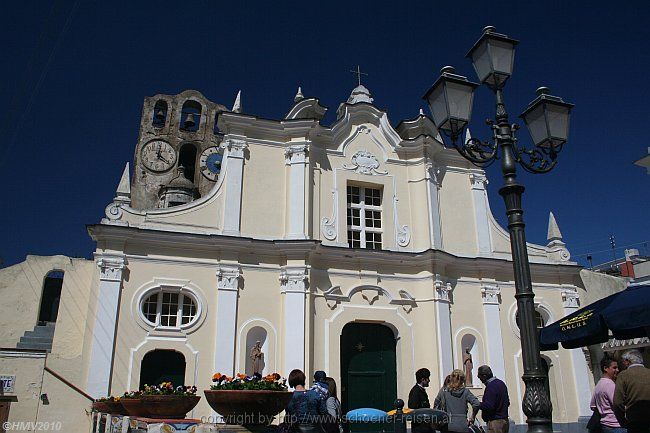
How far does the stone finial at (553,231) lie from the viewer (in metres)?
19.0

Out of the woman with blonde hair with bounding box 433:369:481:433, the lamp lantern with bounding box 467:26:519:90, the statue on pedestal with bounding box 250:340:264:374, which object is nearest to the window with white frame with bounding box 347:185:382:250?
the statue on pedestal with bounding box 250:340:264:374

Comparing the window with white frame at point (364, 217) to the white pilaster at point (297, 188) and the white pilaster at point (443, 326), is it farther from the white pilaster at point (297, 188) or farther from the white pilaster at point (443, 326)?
the white pilaster at point (443, 326)

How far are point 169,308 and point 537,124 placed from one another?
10828mm

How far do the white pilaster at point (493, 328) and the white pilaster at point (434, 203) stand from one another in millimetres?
2094

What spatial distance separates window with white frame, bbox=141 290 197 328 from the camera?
14603mm

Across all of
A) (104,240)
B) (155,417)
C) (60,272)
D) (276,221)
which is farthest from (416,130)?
(155,417)

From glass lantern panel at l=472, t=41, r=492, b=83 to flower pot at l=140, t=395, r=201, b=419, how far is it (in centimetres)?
595

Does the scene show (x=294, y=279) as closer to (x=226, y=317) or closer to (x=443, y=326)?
(x=226, y=317)

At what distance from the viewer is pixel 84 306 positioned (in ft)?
46.9

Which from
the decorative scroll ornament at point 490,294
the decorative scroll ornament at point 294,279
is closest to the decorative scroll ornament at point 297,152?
the decorative scroll ornament at point 294,279

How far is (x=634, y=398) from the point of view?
5.65 meters

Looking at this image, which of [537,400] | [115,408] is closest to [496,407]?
[537,400]

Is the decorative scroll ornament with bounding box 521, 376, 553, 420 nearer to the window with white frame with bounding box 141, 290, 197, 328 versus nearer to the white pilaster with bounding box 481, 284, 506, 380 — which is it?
the window with white frame with bounding box 141, 290, 197, 328

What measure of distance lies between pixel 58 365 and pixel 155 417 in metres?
6.76
